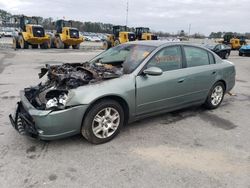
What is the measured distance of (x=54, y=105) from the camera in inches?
160

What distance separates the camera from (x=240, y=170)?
381 cm

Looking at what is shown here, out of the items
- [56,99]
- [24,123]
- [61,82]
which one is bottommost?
[24,123]

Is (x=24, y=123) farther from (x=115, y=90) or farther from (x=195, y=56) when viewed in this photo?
(x=195, y=56)

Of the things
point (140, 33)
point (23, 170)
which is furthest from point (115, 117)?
point (140, 33)

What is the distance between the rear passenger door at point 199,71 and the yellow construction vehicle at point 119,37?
23.8 meters

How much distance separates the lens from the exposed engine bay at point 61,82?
4172 mm

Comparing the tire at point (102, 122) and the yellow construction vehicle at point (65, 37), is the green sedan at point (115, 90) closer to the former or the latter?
the tire at point (102, 122)

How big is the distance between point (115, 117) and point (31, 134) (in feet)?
4.06

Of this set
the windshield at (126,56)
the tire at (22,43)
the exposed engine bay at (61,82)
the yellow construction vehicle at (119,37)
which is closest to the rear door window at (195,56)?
the windshield at (126,56)

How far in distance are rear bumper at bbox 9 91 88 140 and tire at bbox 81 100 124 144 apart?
0.13 meters

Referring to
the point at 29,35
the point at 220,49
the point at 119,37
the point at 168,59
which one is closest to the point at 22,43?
the point at 29,35

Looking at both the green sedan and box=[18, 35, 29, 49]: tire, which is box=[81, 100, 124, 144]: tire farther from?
box=[18, 35, 29, 49]: tire

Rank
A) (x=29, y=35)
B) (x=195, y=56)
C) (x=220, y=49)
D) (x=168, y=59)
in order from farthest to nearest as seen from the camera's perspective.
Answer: (x=29, y=35) → (x=220, y=49) → (x=195, y=56) → (x=168, y=59)

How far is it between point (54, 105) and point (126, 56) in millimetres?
1817
